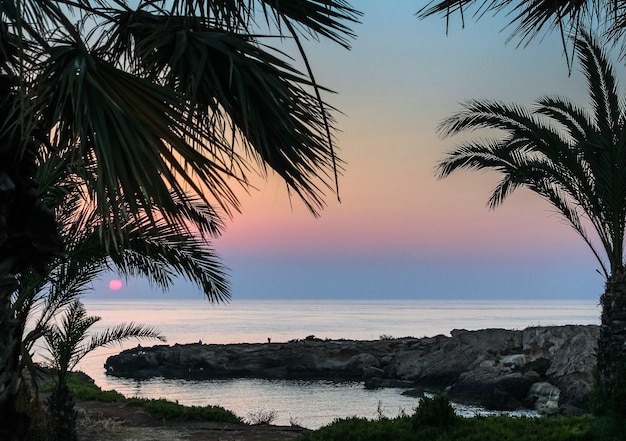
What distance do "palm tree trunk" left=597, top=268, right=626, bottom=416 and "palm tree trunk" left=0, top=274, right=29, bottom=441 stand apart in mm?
8590

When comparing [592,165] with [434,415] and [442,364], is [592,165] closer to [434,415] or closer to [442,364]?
[434,415]

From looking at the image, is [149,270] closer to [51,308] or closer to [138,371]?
[51,308]

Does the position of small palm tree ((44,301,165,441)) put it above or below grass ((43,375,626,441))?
above

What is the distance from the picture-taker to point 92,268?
954 cm

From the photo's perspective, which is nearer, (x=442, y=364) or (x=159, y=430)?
(x=159, y=430)

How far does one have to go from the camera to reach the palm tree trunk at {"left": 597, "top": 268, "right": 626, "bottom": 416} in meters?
9.59

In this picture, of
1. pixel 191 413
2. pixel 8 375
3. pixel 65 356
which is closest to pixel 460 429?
pixel 191 413

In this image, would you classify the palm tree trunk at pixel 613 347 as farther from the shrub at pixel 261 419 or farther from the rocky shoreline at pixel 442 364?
the shrub at pixel 261 419

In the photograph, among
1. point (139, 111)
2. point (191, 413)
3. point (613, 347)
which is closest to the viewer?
point (139, 111)

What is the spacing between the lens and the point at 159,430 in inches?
475

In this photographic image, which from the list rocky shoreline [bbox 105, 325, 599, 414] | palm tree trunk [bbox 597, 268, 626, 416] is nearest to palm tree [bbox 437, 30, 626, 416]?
palm tree trunk [bbox 597, 268, 626, 416]

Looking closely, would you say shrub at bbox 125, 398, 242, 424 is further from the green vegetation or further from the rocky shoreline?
the rocky shoreline

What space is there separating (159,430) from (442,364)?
2276 cm

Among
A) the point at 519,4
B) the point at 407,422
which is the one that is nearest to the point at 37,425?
the point at 407,422
